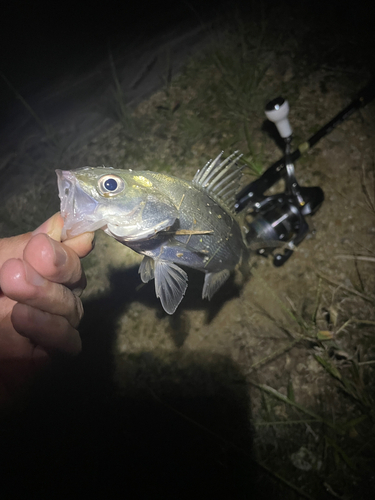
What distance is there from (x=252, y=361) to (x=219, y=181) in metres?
A: 1.66

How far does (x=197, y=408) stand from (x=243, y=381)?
47cm

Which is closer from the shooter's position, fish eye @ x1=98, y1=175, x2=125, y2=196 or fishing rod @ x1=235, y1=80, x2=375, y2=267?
fish eye @ x1=98, y1=175, x2=125, y2=196

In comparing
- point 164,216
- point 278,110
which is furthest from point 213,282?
point 278,110

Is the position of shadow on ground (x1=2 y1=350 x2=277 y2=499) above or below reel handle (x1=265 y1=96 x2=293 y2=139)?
below

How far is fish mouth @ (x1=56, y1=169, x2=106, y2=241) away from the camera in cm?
130

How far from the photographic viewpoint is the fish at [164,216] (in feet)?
4.38

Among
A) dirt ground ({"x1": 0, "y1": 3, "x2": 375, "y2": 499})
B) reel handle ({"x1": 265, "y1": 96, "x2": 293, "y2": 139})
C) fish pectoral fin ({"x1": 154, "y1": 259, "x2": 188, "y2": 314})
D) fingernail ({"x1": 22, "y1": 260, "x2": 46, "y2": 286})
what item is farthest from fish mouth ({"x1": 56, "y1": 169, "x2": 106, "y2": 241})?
reel handle ({"x1": 265, "y1": 96, "x2": 293, "y2": 139})

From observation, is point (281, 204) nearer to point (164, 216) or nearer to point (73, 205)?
point (164, 216)

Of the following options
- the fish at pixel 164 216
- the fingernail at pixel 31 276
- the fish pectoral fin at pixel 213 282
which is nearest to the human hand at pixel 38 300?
the fingernail at pixel 31 276

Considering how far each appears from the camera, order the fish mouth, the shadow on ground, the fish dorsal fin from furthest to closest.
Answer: the shadow on ground → the fish dorsal fin → the fish mouth

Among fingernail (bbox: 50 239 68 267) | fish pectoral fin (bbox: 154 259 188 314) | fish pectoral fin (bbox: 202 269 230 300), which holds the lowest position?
fish pectoral fin (bbox: 202 269 230 300)

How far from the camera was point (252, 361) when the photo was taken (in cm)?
257

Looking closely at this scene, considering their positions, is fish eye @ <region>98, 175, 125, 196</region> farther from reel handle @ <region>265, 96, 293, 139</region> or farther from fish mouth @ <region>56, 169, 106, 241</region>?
reel handle @ <region>265, 96, 293, 139</region>

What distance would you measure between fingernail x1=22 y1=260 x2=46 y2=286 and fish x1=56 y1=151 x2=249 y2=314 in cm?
32
